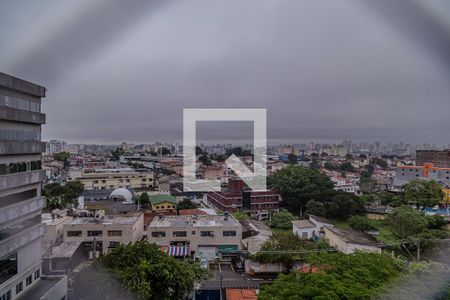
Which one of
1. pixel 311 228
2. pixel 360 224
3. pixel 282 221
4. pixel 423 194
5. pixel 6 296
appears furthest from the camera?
pixel 423 194

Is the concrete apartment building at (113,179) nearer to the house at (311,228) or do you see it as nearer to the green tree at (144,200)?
the green tree at (144,200)

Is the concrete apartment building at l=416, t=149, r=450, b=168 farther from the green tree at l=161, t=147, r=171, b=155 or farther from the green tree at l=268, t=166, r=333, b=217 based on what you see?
the green tree at l=161, t=147, r=171, b=155

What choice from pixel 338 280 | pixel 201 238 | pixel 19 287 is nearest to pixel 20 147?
pixel 19 287

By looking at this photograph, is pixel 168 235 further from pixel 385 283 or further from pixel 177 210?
pixel 385 283

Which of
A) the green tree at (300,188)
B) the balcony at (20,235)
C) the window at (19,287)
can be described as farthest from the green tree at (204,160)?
the window at (19,287)

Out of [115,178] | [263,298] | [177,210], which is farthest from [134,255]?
[115,178]

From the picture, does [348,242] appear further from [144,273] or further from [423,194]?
[423,194]

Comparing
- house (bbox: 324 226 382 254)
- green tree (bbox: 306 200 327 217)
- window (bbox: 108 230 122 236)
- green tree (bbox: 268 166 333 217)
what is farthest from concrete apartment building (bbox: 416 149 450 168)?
window (bbox: 108 230 122 236)
